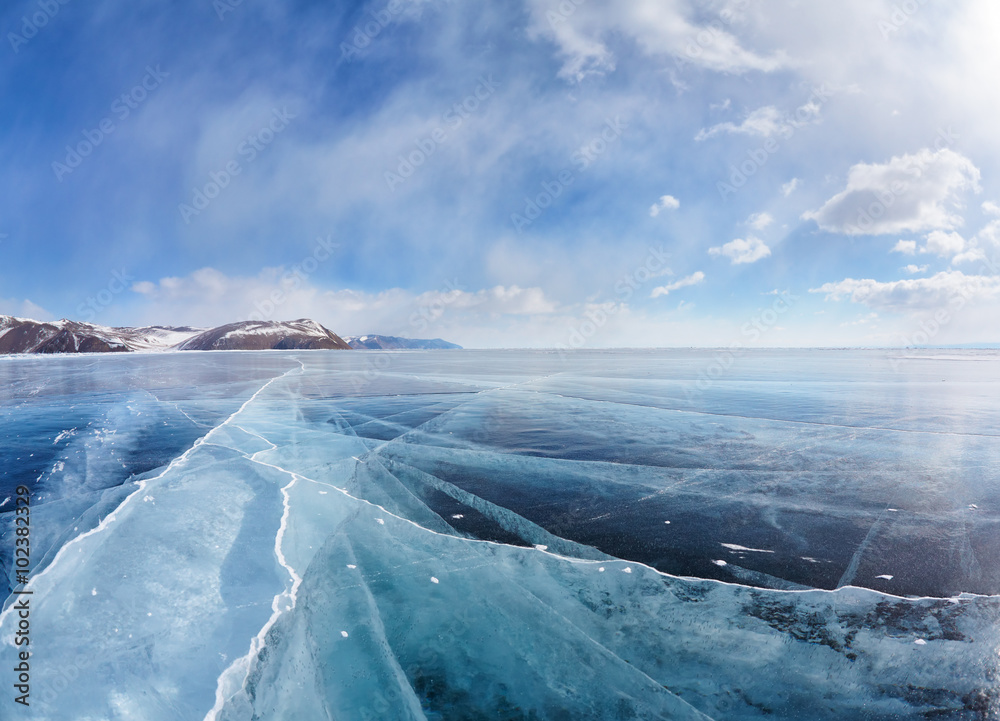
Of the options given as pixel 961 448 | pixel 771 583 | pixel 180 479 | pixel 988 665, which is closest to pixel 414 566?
pixel 771 583

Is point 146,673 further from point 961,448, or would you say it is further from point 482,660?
point 961,448

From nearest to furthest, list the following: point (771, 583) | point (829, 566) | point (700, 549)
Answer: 1. point (771, 583)
2. point (829, 566)
3. point (700, 549)

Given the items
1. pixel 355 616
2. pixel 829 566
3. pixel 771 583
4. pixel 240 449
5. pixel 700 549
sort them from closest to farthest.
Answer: pixel 355 616, pixel 771 583, pixel 829 566, pixel 700 549, pixel 240 449

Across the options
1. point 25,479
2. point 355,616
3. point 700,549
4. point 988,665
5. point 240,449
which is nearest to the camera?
point 988,665

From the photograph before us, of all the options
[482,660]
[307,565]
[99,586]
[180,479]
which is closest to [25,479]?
[180,479]

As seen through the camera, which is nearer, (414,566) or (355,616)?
(355,616)

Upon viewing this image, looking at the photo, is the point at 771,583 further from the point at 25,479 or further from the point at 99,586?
the point at 25,479
